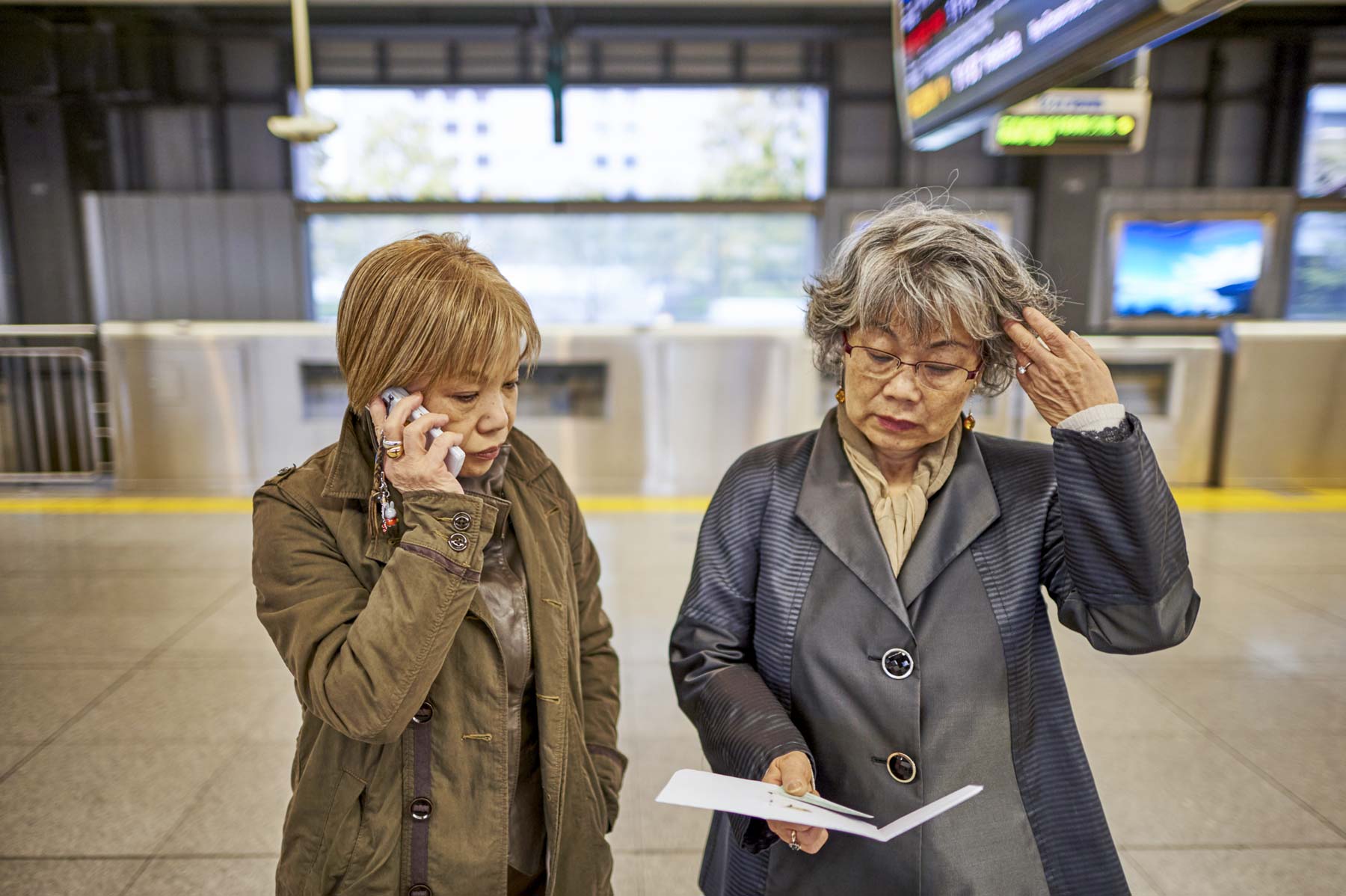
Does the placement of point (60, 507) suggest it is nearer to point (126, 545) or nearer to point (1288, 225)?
point (126, 545)

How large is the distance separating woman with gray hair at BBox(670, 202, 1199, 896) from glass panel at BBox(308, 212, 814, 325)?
7105 millimetres

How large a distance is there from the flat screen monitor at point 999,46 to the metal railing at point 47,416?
6649mm

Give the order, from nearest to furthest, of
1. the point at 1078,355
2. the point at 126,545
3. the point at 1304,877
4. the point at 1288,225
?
the point at 1078,355 < the point at 1304,877 < the point at 126,545 < the point at 1288,225

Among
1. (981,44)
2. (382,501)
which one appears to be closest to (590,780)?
(382,501)

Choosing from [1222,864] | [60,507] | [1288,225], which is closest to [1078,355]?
[1222,864]

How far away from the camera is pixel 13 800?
9.06 ft

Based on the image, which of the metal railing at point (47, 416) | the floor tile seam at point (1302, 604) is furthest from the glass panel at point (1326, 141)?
the metal railing at point (47, 416)

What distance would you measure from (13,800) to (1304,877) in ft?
12.9

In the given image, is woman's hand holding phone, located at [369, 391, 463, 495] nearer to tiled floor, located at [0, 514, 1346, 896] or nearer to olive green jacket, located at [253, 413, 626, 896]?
olive green jacket, located at [253, 413, 626, 896]

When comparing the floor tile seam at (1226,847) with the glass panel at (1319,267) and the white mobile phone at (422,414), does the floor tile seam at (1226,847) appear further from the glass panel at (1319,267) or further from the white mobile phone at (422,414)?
the glass panel at (1319,267)

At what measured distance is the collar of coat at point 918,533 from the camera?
130cm

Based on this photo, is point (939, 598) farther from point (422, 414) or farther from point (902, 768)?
point (422, 414)

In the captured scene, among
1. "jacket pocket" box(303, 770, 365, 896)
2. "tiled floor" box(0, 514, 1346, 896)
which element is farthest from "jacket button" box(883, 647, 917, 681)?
"tiled floor" box(0, 514, 1346, 896)

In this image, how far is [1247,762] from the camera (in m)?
3.04
